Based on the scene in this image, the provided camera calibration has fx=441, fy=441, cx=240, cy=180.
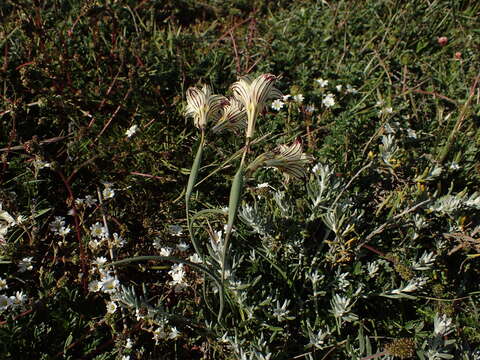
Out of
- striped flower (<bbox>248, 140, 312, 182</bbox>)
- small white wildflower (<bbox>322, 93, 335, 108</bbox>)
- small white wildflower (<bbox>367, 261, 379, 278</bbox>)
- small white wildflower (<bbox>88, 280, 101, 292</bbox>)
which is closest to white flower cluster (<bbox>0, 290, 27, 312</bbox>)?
small white wildflower (<bbox>88, 280, 101, 292</bbox>)

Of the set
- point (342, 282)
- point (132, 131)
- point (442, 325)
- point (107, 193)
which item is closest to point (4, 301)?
point (107, 193)

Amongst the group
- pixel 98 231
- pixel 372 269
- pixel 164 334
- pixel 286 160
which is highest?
pixel 286 160

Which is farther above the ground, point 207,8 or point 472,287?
point 207,8

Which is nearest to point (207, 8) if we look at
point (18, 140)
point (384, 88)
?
point (384, 88)

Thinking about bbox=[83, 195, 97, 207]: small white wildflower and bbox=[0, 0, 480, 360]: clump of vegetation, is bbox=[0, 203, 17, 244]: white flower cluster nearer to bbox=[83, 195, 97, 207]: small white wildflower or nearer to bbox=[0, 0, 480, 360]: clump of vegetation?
bbox=[0, 0, 480, 360]: clump of vegetation

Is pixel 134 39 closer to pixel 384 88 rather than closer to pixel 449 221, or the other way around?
pixel 384 88

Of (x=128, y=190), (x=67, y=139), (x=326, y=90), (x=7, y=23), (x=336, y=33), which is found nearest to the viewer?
(x=128, y=190)

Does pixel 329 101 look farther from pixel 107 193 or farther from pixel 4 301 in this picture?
pixel 4 301
